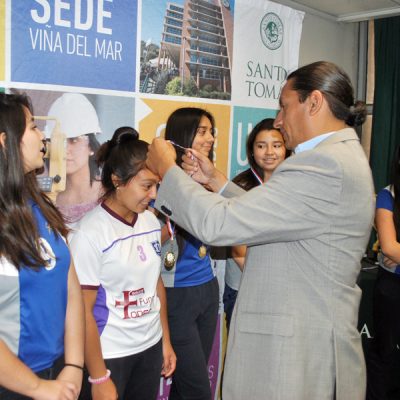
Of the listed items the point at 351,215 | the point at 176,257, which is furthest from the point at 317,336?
the point at 176,257

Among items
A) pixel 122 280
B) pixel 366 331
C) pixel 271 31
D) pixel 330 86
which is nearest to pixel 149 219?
pixel 122 280

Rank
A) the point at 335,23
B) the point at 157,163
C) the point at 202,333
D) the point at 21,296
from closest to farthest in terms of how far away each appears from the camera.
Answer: the point at 21,296 → the point at 157,163 → the point at 202,333 → the point at 335,23

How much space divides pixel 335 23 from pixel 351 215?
2932mm

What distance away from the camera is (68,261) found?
1.45 meters

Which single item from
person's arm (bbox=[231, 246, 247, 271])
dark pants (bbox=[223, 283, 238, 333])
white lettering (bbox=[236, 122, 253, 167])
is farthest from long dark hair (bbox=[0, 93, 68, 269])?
white lettering (bbox=[236, 122, 253, 167])

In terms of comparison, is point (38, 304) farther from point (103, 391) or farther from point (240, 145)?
point (240, 145)

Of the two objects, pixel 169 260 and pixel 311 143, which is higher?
pixel 311 143

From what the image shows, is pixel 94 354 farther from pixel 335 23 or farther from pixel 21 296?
pixel 335 23

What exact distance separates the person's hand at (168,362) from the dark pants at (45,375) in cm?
67

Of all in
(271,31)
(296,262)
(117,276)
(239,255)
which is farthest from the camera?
(271,31)

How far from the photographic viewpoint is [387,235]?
8.20 ft

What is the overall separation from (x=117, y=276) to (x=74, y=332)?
0.99ft

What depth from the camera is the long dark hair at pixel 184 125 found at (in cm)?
229

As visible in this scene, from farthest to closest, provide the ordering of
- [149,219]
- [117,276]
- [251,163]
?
[251,163], [149,219], [117,276]
